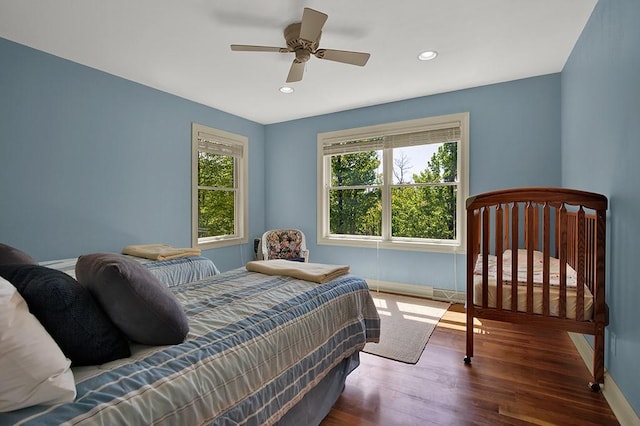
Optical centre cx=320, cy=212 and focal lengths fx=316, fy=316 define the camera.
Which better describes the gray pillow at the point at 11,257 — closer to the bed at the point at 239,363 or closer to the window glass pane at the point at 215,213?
the bed at the point at 239,363

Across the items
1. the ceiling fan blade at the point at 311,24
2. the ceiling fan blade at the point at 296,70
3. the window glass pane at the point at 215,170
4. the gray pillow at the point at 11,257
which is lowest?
the gray pillow at the point at 11,257

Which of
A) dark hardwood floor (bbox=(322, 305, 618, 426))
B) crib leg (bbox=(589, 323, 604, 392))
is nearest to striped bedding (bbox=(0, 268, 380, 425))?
dark hardwood floor (bbox=(322, 305, 618, 426))

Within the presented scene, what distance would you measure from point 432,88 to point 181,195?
330cm

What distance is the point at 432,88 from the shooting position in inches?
146

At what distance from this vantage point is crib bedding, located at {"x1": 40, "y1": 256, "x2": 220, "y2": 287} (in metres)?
2.65

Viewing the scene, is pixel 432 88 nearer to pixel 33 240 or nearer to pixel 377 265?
pixel 377 265

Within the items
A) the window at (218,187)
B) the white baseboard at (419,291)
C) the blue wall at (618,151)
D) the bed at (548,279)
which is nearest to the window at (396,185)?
the white baseboard at (419,291)

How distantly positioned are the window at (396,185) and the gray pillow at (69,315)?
3619 millimetres

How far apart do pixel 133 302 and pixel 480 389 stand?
2066mm

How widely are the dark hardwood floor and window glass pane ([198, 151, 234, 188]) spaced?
3.09 meters

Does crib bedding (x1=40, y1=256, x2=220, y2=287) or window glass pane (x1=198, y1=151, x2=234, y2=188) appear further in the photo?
window glass pane (x1=198, y1=151, x2=234, y2=188)

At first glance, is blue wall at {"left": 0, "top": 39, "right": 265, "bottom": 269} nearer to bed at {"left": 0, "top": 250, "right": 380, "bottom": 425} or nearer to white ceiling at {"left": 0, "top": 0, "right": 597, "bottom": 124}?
white ceiling at {"left": 0, "top": 0, "right": 597, "bottom": 124}

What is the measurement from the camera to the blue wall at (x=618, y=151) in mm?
1660

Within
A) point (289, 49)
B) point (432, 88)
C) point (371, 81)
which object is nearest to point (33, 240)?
point (289, 49)
